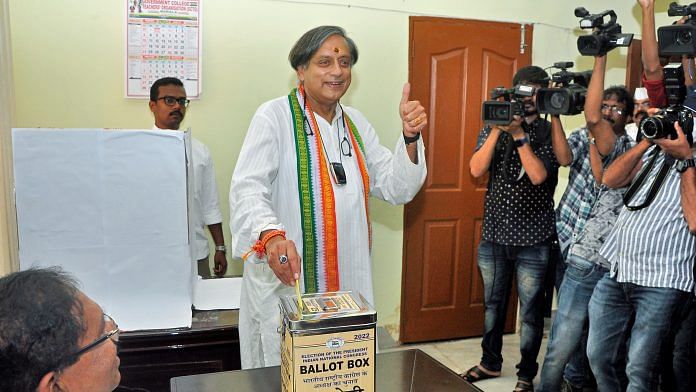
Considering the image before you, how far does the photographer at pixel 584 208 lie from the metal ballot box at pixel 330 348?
1663 mm

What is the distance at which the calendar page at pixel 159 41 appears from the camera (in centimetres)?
294

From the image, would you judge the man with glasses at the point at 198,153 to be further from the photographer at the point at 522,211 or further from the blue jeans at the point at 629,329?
the blue jeans at the point at 629,329

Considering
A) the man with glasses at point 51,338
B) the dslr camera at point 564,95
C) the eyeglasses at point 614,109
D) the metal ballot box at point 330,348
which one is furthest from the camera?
the eyeglasses at point 614,109

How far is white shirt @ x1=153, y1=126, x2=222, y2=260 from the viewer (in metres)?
2.80

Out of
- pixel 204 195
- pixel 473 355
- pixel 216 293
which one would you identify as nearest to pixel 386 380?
pixel 216 293

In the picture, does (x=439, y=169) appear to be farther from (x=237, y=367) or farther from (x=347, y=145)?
(x=237, y=367)

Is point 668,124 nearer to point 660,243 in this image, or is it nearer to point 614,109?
point 660,243

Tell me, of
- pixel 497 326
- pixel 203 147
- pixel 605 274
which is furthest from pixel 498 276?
pixel 203 147

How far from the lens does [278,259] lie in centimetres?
125

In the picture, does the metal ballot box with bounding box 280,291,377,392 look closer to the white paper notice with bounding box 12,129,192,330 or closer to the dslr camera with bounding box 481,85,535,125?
the white paper notice with bounding box 12,129,192,330

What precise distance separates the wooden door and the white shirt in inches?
46.8

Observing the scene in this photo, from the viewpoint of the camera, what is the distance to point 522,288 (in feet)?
9.09

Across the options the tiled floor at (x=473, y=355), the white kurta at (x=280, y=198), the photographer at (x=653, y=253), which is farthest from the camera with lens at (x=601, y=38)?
the tiled floor at (x=473, y=355)

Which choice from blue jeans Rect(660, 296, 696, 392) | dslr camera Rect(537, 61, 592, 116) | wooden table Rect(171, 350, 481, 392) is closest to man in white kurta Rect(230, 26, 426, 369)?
wooden table Rect(171, 350, 481, 392)
